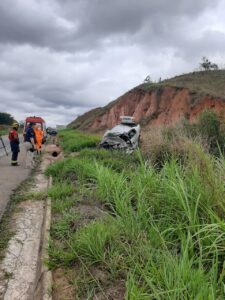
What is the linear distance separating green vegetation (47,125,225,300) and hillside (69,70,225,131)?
2225 cm

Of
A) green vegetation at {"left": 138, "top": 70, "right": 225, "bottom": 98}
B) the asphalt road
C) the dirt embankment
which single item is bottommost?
the asphalt road

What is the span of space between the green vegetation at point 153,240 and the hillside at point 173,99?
22.2 meters

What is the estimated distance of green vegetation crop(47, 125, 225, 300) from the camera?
11.0ft

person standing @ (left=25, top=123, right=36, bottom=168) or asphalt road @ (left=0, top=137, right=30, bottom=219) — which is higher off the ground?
person standing @ (left=25, top=123, right=36, bottom=168)

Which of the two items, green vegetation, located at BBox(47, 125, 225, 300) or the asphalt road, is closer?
green vegetation, located at BBox(47, 125, 225, 300)

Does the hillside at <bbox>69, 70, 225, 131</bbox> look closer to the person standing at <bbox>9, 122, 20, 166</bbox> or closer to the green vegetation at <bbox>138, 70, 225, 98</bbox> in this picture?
the green vegetation at <bbox>138, 70, 225, 98</bbox>

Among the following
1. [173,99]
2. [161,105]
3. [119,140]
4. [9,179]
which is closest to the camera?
[9,179]

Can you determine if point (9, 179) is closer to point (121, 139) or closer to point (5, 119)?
point (121, 139)

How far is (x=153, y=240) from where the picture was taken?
4.35 meters

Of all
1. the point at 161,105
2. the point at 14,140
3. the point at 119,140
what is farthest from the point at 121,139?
the point at 161,105

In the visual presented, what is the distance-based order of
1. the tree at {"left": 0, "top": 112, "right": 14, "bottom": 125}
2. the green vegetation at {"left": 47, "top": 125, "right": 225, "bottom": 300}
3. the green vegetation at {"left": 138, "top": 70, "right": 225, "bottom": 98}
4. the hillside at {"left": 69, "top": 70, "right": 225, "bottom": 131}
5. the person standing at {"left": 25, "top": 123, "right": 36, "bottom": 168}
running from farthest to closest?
the tree at {"left": 0, "top": 112, "right": 14, "bottom": 125} → the green vegetation at {"left": 138, "top": 70, "right": 225, "bottom": 98} → the hillside at {"left": 69, "top": 70, "right": 225, "bottom": 131} → the person standing at {"left": 25, "top": 123, "right": 36, "bottom": 168} → the green vegetation at {"left": 47, "top": 125, "right": 225, "bottom": 300}

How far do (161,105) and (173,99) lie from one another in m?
2.28

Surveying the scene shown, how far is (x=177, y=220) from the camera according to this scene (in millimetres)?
4746

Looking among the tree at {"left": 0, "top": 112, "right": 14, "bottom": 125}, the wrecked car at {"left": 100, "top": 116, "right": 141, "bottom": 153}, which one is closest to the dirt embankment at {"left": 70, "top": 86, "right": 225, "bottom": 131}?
the wrecked car at {"left": 100, "top": 116, "right": 141, "bottom": 153}
